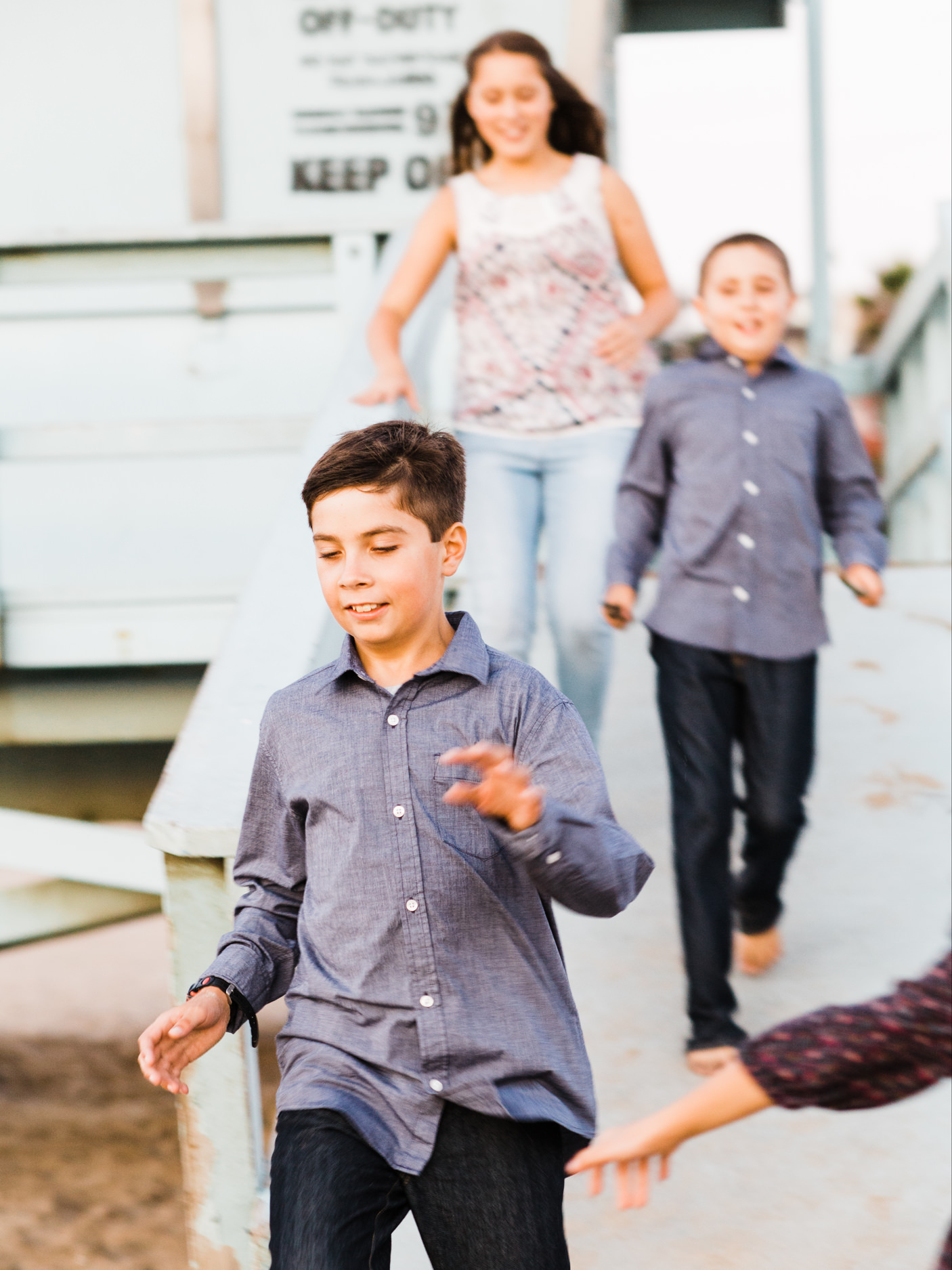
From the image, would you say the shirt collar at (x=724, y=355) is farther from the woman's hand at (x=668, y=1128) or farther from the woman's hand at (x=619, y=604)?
the woman's hand at (x=668, y=1128)

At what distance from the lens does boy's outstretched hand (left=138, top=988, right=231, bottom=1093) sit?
152cm

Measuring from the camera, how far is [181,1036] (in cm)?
154

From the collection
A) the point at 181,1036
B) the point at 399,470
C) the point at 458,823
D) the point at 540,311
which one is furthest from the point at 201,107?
the point at 181,1036

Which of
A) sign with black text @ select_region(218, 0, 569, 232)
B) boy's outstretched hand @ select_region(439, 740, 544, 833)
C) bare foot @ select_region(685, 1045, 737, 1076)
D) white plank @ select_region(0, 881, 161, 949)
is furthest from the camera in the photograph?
sign with black text @ select_region(218, 0, 569, 232)

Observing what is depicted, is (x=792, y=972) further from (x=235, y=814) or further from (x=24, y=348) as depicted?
(x=24, y=348)

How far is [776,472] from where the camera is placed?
2.73m

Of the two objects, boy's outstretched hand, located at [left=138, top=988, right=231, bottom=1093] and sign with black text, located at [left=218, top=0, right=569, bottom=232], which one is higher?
sign with black text, located at [left=218, top=0, right=569, bottom=232]

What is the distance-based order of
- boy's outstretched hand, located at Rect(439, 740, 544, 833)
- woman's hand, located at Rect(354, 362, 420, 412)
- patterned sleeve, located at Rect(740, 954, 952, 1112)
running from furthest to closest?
woman's hand, located at Rect(354, 362, 420, 412)
boy's outstretched hand, located at Rect(439, 740, 544, 833)
patterned sleeve, located at Rect(740, 954, 952, 1112)

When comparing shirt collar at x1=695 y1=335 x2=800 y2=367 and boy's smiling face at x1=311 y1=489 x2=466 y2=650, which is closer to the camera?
boy's smiling face at x1=311 y1=489 x2=466 y2=650

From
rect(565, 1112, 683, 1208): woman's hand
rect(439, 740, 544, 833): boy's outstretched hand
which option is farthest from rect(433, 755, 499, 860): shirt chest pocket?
rect(565, 1112, 683, 1208): woman's hand

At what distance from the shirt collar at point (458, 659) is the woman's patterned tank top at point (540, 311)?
1444 millimetres

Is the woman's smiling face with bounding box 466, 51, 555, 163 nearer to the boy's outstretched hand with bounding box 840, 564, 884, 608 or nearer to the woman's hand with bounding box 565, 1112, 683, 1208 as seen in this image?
the boy's outstretched hand with bounding box 840, 564, 884, 608

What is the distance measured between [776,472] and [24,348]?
4520 mm

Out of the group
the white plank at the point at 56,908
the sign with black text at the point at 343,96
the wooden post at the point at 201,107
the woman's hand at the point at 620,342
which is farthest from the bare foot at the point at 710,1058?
the wooden post at the point at 201,107
